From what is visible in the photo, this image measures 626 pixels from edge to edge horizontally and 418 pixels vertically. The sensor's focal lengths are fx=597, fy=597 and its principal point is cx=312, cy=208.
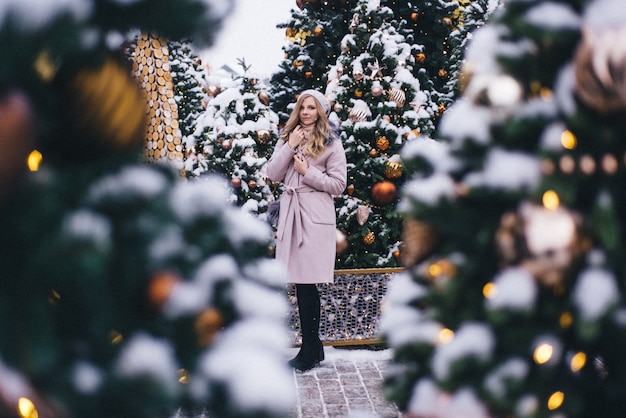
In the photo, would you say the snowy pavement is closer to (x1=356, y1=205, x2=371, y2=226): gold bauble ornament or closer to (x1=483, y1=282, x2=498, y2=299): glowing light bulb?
(x1=356, y1=205, x2=371, y2=226): gold bauble ornament

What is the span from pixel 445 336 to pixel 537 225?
33 centimetres

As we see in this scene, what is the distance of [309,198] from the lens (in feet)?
15.2

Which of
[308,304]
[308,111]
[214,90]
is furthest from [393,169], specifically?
[214,90]

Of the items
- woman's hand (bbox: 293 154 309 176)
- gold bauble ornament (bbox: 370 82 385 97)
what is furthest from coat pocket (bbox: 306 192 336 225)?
gold bauble ornament (bbox: 370 82 385 97)

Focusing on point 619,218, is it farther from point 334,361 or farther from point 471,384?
point 334,361

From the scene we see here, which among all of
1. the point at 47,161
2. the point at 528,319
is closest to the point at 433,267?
the point at 528,319

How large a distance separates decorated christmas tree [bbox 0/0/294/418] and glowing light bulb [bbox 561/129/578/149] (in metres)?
0.72

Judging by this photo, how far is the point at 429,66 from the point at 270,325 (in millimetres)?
9712

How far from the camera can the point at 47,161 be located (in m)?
1.00

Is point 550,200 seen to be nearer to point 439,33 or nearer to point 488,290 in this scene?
point 488,290

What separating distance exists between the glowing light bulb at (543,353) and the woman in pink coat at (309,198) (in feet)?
10.8

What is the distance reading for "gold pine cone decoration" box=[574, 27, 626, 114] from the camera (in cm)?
123

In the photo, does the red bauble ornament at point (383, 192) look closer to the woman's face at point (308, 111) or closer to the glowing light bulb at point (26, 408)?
the woman's face at point (308, 111)

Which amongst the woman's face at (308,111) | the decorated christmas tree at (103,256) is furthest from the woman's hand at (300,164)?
the decorated christmas tree at (103,256)
